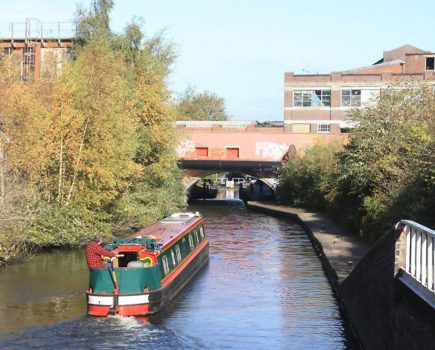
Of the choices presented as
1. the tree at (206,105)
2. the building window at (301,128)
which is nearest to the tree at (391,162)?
the building window at (301,128)

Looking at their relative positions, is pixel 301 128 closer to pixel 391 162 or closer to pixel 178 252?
pixel 391 162

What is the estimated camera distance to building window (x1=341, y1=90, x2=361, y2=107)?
5369 cm

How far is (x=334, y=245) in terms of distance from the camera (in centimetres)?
2114

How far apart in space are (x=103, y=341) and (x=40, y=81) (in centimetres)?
1498

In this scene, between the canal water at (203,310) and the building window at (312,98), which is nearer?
the canal water at (203,310)

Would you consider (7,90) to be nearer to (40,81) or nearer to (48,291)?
(40,81)

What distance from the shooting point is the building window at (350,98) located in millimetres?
53688

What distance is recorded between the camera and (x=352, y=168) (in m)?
23.7

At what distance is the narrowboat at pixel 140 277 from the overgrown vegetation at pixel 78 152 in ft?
14.7

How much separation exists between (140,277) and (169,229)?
5689 mm

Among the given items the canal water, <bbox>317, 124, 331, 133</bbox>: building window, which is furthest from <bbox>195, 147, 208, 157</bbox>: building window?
the canal water

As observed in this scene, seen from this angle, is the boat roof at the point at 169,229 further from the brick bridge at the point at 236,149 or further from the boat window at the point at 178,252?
the brick bridge at the point at 236,149

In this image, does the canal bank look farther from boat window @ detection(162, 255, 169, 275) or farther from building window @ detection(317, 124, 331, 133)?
building window @ detection(317, 124, 331, 133)

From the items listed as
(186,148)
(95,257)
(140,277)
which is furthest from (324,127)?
(95,257)
